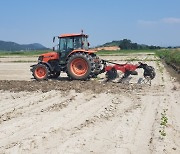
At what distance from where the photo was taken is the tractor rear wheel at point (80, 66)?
1501cm

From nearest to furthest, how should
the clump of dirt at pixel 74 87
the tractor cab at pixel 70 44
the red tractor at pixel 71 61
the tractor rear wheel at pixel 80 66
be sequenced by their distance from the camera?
1. the clump of dirt at pixel 74 87
2. the tractor rear wheel at pixel 80 66
3. the red tractor at pixel 71 61
4. the tractor cab at pixel 70 44

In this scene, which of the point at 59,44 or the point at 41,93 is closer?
the point at 41,93

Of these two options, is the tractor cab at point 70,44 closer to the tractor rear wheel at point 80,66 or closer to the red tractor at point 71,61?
the red tractor at point 71,61

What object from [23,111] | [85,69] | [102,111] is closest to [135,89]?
[85,69]

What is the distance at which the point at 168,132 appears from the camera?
6.98 metres

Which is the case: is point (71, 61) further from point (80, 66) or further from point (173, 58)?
point (173, 58)

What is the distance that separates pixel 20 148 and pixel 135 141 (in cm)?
205

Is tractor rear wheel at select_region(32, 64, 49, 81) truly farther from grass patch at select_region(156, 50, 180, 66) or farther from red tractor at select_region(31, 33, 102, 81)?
grass patch at select_region(156, 50, 180, 66)

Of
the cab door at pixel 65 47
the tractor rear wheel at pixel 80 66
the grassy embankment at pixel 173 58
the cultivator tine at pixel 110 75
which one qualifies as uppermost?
the cab door at pixel 65 47

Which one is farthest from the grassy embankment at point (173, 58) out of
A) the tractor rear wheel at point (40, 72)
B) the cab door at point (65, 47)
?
the tractor rear wheel at point (40, 72)

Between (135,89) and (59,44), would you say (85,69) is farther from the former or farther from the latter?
(135,89)

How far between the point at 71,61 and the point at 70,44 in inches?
35.0

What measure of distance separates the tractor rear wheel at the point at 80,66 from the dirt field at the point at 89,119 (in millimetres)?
1836

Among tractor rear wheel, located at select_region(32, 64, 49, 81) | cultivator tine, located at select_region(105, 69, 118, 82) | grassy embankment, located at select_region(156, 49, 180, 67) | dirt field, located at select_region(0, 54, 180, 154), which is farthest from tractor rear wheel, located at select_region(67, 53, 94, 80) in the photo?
grassy embankment, located at select_region(156, 49, 180, 67)
